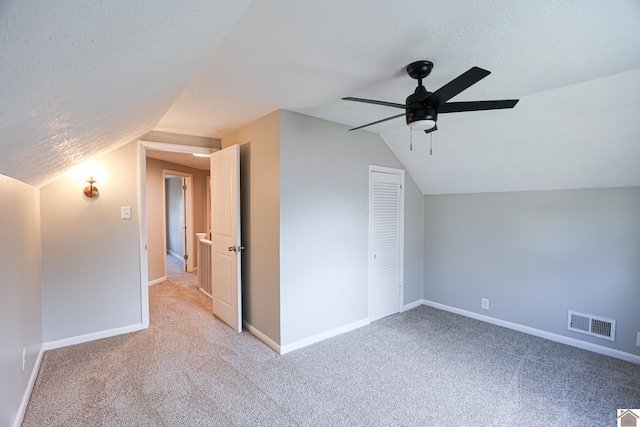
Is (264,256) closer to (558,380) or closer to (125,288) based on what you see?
Result: (125,288)

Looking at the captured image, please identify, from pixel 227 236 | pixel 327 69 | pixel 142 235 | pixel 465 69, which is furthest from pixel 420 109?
pixel 142 235

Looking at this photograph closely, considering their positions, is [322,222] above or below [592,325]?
above

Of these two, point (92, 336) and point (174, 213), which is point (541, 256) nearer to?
point (92, 336)

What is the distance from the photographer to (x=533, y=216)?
323 cm

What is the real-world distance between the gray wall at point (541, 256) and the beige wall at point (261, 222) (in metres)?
2.49

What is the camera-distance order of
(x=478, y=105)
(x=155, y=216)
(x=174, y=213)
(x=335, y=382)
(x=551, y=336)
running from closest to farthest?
1. (x=478, y=105)
2. (x=335, y=382)
3. (x=551, y=336)
4. (x=155, y=216)
5. (x=174, y=213)

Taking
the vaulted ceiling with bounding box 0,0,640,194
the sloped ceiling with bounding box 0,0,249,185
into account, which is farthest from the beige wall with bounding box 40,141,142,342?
the sloped ceiling with bounding box 0,0,249,185

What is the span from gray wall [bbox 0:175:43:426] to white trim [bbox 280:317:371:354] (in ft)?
5.96

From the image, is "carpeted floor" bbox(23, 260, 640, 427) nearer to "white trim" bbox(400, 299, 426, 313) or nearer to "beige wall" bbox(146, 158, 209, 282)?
"white trim" bbox(400, 299, 426, 313)

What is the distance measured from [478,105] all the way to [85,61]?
1899mm

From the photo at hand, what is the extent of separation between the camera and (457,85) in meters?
1.57

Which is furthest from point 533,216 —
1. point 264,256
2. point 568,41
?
point 264,256

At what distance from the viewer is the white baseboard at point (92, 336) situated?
279 centimetres

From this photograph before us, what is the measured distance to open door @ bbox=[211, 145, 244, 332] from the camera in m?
3.13
